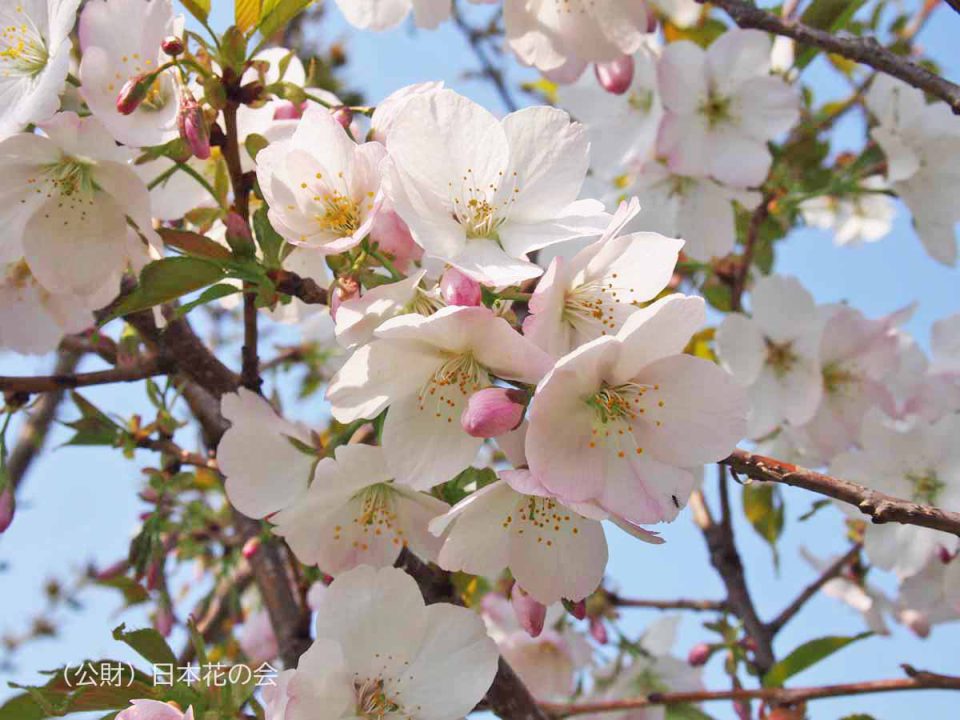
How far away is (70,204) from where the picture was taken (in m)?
1.14

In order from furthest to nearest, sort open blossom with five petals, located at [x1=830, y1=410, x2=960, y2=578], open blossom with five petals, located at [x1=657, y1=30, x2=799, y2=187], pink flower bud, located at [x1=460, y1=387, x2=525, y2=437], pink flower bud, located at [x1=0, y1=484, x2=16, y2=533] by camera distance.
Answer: open blossom with five petals, located at [x1=657, y1=30, x2=799, y2=187]
open blossom with five petals, located at [x1=830, y1=410, x2=960, y2=578]
pink flower bud, located at [x1=0, y1=484, x2=16, y2=533]
pink flower bud, located at [x1=460, y1=387, x2=525, y2=437]

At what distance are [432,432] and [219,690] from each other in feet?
1.20

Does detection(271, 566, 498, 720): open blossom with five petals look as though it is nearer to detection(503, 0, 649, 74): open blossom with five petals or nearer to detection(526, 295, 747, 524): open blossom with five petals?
detection(526, 295, 747, 524): open blossom with five petals

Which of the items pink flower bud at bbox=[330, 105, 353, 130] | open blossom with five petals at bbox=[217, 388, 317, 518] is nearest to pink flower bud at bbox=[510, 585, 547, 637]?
open blossom with five petals at bbox=[217, 388, 317, 518]

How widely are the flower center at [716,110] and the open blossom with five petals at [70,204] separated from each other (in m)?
1.27

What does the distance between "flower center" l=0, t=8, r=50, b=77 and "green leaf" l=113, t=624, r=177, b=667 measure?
0.67 metres

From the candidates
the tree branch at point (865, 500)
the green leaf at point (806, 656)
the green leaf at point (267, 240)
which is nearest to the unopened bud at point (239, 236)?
the green leaf at point (267, 240)

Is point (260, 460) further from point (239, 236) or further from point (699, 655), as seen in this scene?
point (699, 655)

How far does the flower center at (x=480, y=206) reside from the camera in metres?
1.01

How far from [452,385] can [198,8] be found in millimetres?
521

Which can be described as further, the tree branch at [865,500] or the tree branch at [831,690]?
the tree branch at [831,690]

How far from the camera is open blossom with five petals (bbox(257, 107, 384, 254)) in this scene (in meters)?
1.00

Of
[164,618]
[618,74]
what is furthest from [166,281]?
[618,74]

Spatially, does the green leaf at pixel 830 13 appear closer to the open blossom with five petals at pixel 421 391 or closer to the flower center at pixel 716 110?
the flower center at pixel 716 110
